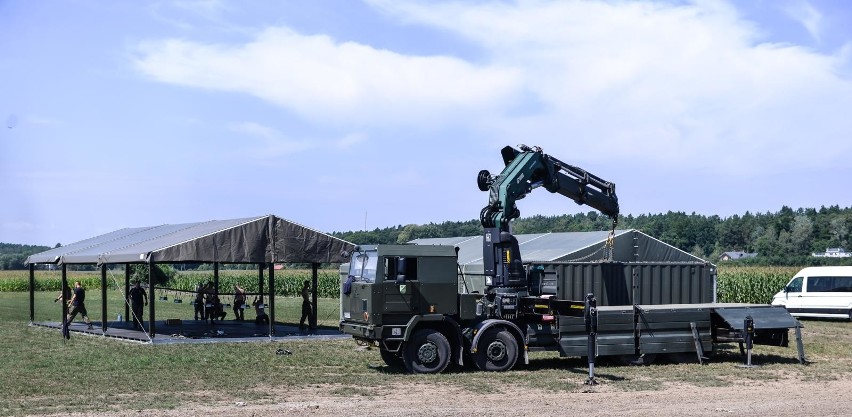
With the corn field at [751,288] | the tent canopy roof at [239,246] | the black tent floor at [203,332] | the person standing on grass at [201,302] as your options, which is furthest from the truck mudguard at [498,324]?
the corn field at [751,288]

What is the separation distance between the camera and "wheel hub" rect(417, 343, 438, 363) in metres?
19.1

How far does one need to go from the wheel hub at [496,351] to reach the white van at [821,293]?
20.2 m

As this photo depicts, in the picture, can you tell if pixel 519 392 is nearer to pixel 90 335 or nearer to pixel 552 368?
pixel 552 368

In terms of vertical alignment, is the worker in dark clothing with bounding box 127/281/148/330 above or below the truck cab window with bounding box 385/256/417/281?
below

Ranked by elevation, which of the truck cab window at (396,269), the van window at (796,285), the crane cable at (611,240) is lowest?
the van window at (796,285)

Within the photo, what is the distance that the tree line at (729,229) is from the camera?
3770 inches

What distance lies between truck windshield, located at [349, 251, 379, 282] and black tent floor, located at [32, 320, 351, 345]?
301 inches

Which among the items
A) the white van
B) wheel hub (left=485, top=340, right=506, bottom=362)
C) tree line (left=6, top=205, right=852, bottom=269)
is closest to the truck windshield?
wheel hub (left=485, top=340, right=506, bottom=362)

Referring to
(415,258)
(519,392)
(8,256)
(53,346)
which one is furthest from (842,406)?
(8,256)

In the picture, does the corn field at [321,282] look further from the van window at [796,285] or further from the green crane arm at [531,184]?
the green crane arm at [531,184]

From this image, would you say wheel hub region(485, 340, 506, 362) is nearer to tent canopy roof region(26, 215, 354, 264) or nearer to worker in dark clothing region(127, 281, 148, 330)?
tent canopy roof region(26, 215, 354, 264)

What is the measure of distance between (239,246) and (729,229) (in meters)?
104

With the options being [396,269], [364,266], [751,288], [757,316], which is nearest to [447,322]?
[396,269]

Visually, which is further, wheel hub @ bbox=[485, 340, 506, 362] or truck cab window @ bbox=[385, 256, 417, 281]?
wheel hub @ bbox=[485, 340, 506, 362]
